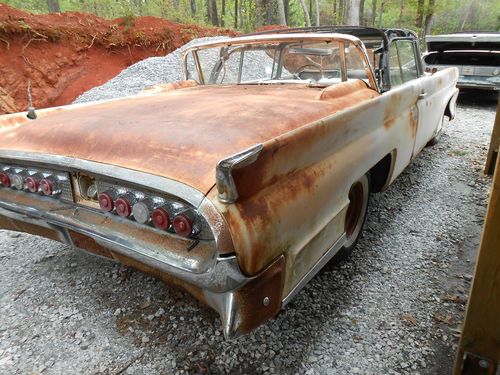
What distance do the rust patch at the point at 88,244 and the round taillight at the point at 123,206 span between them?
26cm

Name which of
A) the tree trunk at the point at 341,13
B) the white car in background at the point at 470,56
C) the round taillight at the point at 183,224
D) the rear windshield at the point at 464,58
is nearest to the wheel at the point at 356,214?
the round taillight at the point at 183,224

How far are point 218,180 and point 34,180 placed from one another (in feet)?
4.37

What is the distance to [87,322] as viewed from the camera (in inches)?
84.8

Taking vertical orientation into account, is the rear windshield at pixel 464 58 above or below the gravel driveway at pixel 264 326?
above

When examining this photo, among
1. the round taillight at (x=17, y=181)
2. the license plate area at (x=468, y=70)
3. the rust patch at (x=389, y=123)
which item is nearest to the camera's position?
the round taillight at (x=17, y=181)

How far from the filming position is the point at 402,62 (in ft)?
11.9

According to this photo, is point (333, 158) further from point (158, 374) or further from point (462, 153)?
point (462, 153)

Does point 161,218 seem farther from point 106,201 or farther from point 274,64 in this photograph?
point 274,64

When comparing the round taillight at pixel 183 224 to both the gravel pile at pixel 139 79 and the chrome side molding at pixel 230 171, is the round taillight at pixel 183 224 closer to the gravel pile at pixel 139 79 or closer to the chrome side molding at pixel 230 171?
the chrome side molding at pixel 230 171

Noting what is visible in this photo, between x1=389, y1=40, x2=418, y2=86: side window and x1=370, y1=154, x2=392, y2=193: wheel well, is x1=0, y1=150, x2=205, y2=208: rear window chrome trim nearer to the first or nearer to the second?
x1=370, y1=154, x2=392, y2=193: wheel well

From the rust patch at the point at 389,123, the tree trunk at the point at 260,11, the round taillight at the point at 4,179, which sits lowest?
the round taillight at the point at 4,179

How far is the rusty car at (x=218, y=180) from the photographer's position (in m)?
1.40

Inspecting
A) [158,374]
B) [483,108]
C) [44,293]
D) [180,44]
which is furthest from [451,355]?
[180,44]

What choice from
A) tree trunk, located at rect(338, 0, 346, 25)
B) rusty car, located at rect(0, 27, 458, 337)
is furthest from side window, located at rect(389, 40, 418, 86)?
tree trunk, located at rect(338, 0, 346, 25)
